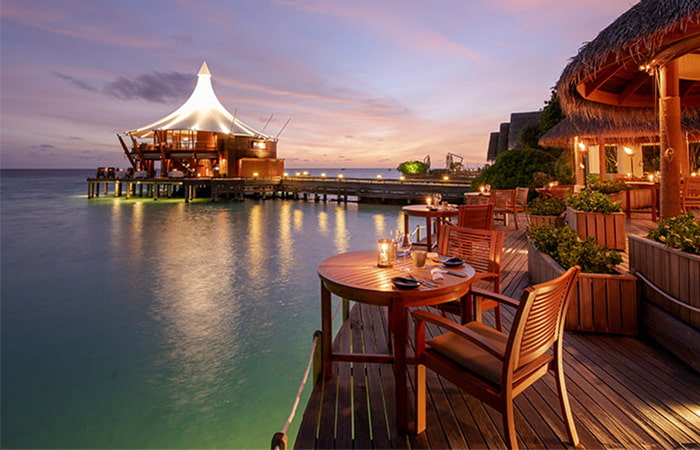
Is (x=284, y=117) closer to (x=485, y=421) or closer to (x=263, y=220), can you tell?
(x=263, y=220)

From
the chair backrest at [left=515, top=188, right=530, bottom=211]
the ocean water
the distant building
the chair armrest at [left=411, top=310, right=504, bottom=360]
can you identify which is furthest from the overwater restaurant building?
the chair armrest at [left=411, top=310, right=504, bottom=360]

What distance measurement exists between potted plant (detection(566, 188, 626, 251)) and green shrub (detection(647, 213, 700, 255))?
2083 mm

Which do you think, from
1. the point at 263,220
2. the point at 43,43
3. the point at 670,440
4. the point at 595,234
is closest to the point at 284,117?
the point at 43,43

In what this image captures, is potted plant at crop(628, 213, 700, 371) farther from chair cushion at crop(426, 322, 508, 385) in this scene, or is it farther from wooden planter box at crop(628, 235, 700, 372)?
chair cushion at crop(426, 322, 508, 385)

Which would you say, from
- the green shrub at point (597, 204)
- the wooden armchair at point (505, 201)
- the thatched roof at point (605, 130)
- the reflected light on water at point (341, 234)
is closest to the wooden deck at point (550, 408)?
the green shrub at point (597, 204)

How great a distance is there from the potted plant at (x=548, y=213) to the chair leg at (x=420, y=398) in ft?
20.4

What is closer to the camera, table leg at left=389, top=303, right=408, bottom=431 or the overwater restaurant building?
table leg at left=389, top=303, right=408, bottom=431

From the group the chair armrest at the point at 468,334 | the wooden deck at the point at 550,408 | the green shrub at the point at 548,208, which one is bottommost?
the wooden deck at the point at 550,408

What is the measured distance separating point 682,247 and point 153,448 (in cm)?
508

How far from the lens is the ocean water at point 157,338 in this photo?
4164 millimetres

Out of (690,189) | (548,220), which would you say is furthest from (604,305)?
(548,220)

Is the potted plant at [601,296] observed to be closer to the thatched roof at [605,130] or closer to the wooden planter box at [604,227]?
the wooden planter box at [604,227]

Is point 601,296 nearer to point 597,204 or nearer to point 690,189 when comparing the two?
point 597,204

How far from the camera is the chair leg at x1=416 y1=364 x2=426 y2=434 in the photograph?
1999 mm
